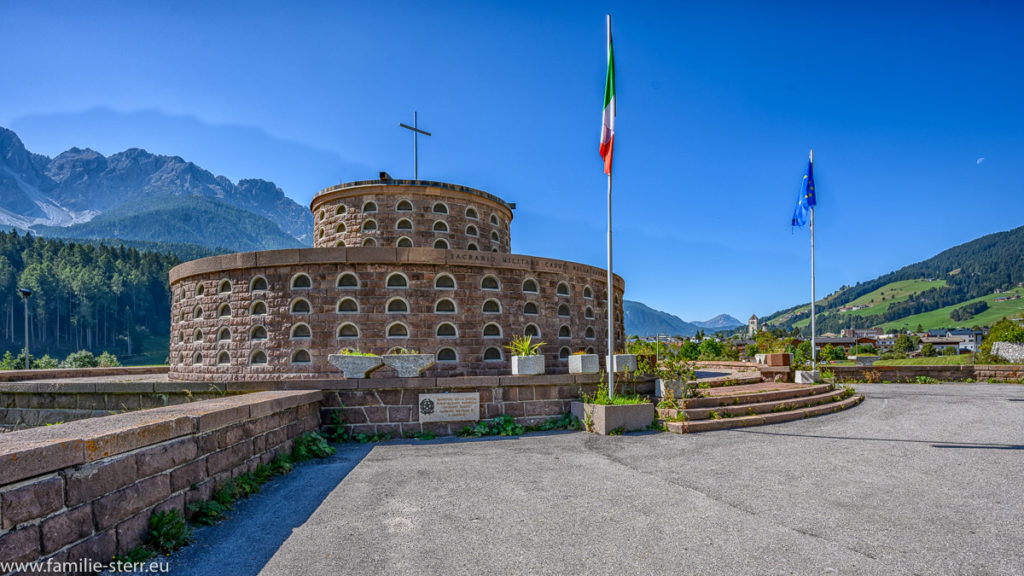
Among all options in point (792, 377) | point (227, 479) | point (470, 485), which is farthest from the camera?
point (792, 377)

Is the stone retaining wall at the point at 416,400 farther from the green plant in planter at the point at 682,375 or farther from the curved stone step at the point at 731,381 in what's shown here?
the curved stone step at the point at 731,381

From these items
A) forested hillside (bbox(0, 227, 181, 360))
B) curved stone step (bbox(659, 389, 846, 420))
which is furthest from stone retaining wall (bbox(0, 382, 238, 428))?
forested hillside (bbox(0, 227, 181, 360))

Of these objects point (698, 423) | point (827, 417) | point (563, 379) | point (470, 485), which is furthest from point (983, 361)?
point (470, 485)

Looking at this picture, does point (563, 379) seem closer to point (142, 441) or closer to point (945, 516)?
point (945, 516)

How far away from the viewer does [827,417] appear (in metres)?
12.8

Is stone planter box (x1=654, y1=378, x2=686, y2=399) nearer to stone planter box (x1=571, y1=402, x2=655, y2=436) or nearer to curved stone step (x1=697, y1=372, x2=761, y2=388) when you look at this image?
stone planter box (x1=571, y1=402, x2=655, y2=436)

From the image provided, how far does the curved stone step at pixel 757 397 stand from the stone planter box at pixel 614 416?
1176mm

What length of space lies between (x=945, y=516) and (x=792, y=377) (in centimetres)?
1291

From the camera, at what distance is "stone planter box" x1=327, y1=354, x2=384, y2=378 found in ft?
32.8

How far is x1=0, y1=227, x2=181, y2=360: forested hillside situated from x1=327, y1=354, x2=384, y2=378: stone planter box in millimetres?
108676

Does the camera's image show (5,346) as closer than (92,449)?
No

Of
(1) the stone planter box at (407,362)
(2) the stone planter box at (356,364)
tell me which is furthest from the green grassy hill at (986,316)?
(2) the stone planter box at (356,364)

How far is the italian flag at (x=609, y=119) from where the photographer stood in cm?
1183

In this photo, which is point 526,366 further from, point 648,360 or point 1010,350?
point 1010,350
